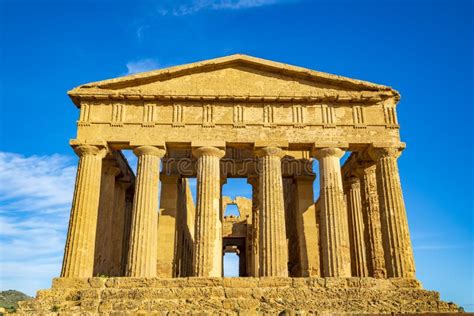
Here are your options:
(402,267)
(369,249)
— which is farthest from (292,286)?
(369,249)

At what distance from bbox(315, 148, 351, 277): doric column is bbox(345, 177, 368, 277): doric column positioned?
3.58m

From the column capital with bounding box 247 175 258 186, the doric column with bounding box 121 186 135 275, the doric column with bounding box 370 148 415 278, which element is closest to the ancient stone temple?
the doric column with bounding box 370 148 415 278

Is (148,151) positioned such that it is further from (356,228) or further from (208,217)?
(356,228)

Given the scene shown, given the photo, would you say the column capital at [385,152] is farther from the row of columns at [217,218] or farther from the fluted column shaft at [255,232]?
the fluted column shaft at [255,232]

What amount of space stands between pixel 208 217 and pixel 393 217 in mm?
7567

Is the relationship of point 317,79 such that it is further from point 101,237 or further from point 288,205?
point 101,237

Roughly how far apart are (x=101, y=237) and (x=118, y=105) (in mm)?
6014

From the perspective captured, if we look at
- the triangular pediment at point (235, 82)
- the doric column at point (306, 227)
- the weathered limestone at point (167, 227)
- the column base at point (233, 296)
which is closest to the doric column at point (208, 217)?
the column base at point (233, 296)

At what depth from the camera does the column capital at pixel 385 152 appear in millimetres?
19125

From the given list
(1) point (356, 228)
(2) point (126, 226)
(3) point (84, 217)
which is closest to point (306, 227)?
(1) point (356, 228)

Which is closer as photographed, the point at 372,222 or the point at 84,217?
the point at 84,217

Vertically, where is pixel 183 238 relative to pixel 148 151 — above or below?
below

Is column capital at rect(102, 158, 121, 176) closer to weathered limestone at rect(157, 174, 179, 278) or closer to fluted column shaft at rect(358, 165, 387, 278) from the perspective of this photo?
weathered limestone at rect(157, 174, 179, 278)

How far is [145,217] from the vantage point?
1817cm
